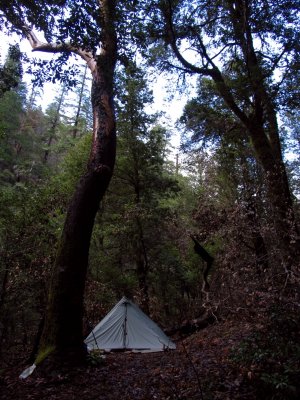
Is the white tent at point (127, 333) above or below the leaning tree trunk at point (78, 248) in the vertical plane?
below

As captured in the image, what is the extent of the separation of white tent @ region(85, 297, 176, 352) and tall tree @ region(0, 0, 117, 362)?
4.38 meters

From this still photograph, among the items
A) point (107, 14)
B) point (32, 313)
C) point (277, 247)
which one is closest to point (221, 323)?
point (277, 247)

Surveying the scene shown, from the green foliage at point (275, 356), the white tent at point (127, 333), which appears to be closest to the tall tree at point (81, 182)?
the green foliage at point (275, 356)

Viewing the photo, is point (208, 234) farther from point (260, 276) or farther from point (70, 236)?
point (70, 236)

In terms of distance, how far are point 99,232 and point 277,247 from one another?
7.06 meters

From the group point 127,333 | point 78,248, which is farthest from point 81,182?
point 127,333

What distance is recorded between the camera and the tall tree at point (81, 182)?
14.1ft

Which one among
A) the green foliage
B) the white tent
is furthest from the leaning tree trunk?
the white tent

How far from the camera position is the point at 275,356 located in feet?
12.7

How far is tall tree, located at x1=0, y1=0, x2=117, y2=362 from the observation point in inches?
169

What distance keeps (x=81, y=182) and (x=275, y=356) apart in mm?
3995

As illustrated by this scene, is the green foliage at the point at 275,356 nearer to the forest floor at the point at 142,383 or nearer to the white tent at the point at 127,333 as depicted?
the forest floor at the point at 142,383

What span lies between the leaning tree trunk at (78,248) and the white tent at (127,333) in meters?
4.32

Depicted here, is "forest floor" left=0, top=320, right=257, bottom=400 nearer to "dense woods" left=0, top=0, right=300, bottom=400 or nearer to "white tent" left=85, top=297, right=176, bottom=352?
"dense woods" left=0, top=0, right=300, bottom=400
